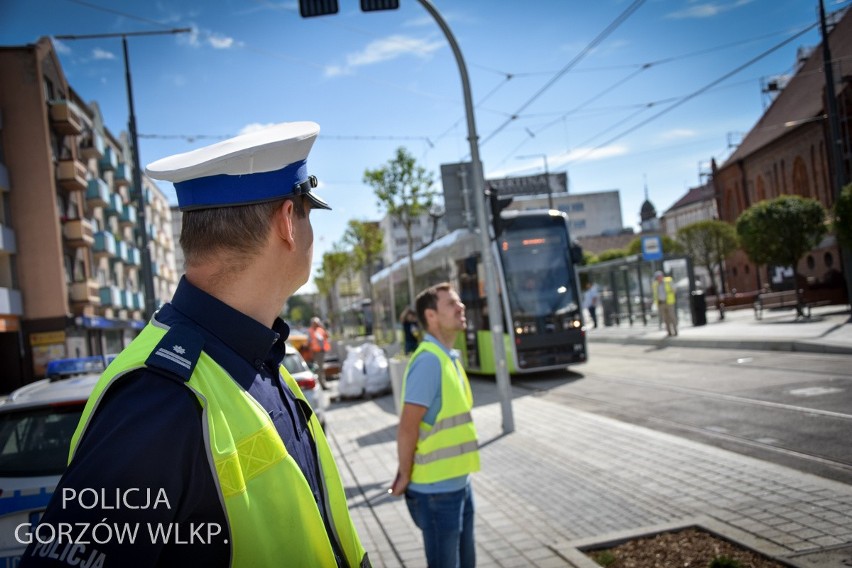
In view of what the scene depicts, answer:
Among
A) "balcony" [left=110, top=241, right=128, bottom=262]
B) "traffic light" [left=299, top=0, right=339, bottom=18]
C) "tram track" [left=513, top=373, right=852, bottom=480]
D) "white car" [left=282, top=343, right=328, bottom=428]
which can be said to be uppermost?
"balcony" [left=110, top=241, right=128, bottom=262]

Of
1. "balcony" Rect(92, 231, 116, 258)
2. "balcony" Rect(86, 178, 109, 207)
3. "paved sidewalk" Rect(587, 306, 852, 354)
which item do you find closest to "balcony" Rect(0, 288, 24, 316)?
"balcony" Rect(92, 231, 116, 258)

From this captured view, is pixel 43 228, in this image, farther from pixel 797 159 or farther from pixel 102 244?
pixel 797 159

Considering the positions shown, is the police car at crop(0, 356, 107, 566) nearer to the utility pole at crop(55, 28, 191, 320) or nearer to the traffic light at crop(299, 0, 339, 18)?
the traffic light at crop(299, 0, 339, 18)

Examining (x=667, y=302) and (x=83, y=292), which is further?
(x=83, y=292)

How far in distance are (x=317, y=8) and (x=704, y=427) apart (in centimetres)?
749

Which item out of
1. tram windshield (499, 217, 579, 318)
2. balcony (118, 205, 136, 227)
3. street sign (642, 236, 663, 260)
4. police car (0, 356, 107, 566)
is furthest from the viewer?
balcony (118, 205, 136, 227)

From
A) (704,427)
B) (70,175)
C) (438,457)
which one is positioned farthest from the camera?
(70,175)

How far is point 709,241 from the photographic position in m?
47.7

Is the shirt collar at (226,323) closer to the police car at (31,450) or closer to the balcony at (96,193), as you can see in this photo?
the police car at (31,450)

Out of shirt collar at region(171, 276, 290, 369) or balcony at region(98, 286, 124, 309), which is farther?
balcony at region(98, 286, 124, 309)

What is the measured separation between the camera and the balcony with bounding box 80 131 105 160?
48781mm

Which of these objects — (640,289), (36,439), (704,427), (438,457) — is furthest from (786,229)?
(36,439)

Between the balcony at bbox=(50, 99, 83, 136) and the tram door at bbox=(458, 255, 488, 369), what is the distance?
105 ft

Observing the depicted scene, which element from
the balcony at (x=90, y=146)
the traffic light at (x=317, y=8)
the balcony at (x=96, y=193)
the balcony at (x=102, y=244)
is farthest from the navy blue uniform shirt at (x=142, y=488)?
the balcony at (x=90, y=146)
